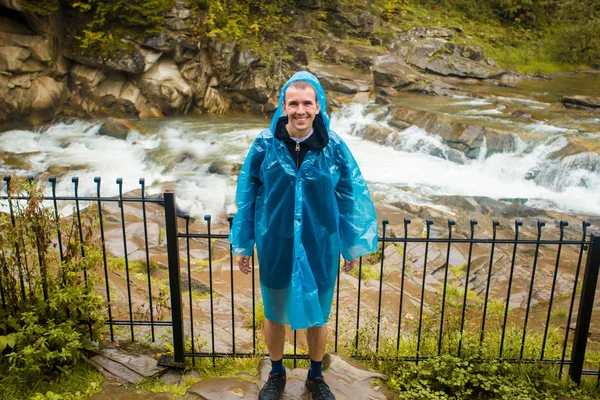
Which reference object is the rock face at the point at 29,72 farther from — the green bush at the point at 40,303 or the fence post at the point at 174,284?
the fence post at the point at 174,284

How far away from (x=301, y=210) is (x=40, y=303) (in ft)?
6.75

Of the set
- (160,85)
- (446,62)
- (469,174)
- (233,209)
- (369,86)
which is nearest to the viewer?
(233,209)

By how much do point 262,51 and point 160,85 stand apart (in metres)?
3.41

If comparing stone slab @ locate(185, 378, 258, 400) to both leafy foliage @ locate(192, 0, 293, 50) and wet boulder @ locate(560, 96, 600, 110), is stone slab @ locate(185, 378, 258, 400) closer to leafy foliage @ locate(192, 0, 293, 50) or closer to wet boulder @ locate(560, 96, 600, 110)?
leafy foliage @ locate(192, 0, 293, 50)

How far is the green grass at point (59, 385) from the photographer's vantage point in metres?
3.27

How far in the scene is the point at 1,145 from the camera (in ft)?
41.5

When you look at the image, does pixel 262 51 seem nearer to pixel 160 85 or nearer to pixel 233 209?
pixel 160 85

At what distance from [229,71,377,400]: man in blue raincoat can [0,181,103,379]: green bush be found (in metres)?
1.33

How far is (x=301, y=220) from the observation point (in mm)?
2896

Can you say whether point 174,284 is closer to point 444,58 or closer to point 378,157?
point 378,157

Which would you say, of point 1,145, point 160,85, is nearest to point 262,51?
point 160,85

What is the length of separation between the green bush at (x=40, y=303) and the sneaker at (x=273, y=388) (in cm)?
130

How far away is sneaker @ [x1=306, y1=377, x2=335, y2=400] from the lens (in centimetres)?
319

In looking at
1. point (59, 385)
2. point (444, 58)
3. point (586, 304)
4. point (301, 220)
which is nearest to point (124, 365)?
point (59, 385)
